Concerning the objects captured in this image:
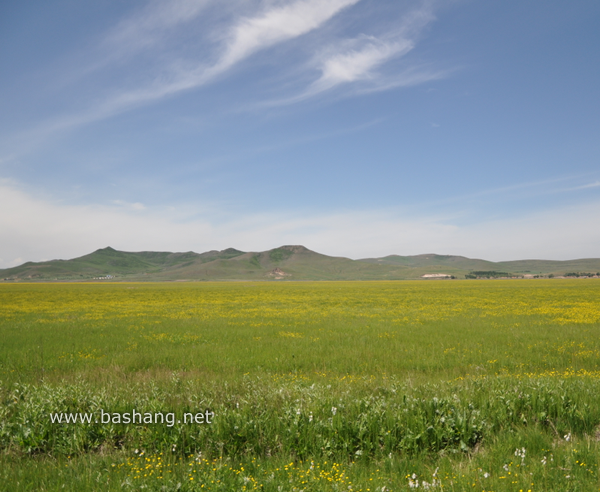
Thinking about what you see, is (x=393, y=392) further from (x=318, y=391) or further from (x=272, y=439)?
(x=272, y=439)

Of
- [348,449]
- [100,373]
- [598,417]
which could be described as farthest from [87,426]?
[598,417]

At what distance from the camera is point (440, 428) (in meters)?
6.43

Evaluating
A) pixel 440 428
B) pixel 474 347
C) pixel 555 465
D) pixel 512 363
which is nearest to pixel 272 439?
pixel 440 428

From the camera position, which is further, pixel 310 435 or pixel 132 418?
pixel 132 418

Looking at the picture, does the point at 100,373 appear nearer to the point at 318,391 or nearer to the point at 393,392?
the point at 318,391

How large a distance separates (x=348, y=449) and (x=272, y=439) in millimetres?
1446

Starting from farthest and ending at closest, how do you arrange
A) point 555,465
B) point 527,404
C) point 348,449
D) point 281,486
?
point 527,404 → point 348,449 → point 555,465 → point 281,486

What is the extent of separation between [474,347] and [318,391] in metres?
11.2

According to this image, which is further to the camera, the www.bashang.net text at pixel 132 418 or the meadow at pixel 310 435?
the www.bashang.net text at pixel 132 418

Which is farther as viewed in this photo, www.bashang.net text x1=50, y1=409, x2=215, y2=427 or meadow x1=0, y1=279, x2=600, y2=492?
www.bashang.net text x1=50, y1=409, x2=215, y2=427

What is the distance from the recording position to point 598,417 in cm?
694

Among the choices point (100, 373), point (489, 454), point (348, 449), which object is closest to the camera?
point (489, 454)

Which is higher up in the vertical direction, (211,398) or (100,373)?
A: (211,398)

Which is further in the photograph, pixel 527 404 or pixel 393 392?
pixel 393 392
